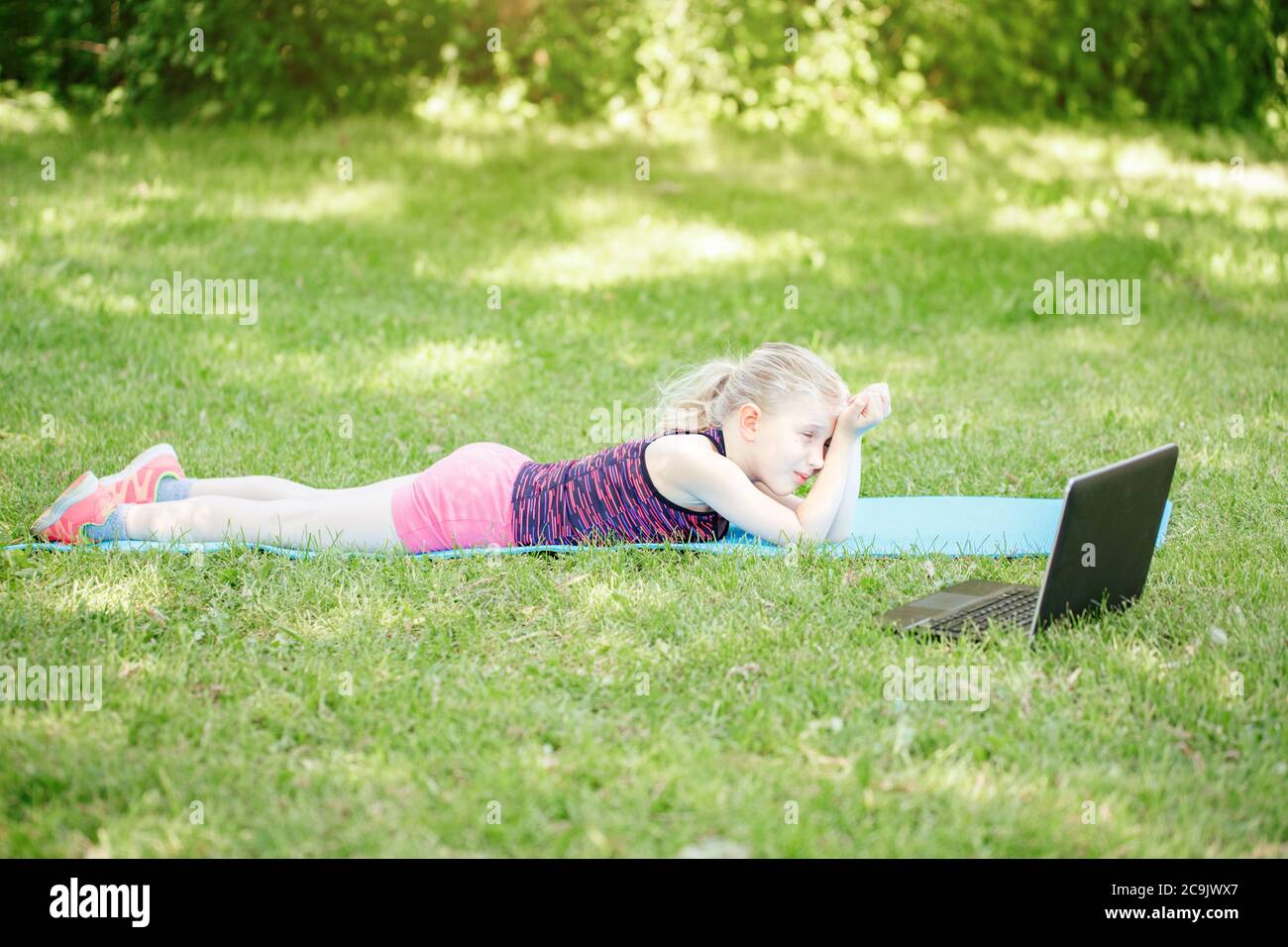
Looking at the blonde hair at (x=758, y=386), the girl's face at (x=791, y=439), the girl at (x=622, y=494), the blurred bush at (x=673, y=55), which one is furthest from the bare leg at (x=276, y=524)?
the blurred bush at (x=673, y=55)

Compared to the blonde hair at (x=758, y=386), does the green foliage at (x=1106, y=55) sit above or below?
above

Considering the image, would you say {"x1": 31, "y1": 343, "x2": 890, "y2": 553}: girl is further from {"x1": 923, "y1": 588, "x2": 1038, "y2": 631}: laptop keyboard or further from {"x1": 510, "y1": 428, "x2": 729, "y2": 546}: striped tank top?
{"x1": 923, "y1": 588, "x2": 1038, "y2": 631}: laptop keyboard

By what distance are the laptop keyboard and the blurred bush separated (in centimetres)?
791

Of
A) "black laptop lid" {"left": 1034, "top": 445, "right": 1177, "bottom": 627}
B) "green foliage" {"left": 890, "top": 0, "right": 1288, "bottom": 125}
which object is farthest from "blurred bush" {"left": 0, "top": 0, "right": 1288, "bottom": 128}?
"black laptop lid" {"left": 1034, "top": 445, "right": 1177, "bottom": 627}

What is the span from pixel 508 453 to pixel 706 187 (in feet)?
18.0

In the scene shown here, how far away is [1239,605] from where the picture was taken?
3781mm

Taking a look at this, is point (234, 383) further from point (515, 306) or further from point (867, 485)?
point (867, 485)

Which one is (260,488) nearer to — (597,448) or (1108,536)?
(597,448)

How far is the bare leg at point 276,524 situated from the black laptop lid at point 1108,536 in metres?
2.17

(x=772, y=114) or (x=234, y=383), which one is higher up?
(x=772, y=114)

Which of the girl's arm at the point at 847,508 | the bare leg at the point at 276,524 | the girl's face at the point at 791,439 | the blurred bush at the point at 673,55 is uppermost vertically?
the blurred bush at the point at 673,55

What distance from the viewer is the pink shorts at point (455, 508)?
4191mm

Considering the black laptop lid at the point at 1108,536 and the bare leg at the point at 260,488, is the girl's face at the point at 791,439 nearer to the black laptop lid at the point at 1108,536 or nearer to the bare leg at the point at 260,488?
the black laptop lid at the point at 1108,536
